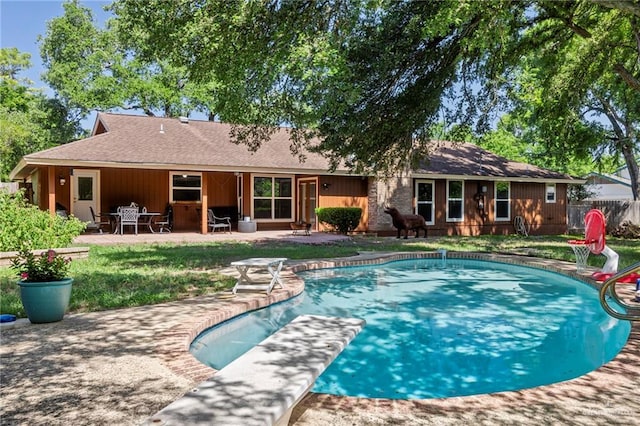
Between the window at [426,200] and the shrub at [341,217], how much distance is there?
3241mm

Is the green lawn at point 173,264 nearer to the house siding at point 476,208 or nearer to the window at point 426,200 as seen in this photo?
the house siding at point 476,208

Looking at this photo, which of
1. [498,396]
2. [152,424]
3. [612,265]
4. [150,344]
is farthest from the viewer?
[612,265]

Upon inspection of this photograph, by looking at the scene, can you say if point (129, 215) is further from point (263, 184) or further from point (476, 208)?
point (476, 208)

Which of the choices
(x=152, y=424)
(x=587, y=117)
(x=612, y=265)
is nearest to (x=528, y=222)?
(x=587, y=117)

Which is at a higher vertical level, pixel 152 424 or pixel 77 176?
pixel 77 176

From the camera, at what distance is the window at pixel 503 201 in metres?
20.9

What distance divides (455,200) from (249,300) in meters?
15.1

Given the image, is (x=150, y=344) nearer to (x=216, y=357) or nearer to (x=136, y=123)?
(x=216, y=357)

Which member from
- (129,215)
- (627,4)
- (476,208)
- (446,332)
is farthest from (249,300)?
(476,208)

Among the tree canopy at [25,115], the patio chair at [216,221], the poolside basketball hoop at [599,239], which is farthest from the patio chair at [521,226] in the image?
the tree canopy at [25,115]

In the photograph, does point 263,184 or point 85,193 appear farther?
point 263,184

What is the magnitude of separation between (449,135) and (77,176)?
13.4 metres

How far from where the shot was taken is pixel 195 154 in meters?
17.0

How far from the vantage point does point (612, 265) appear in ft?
28.2
